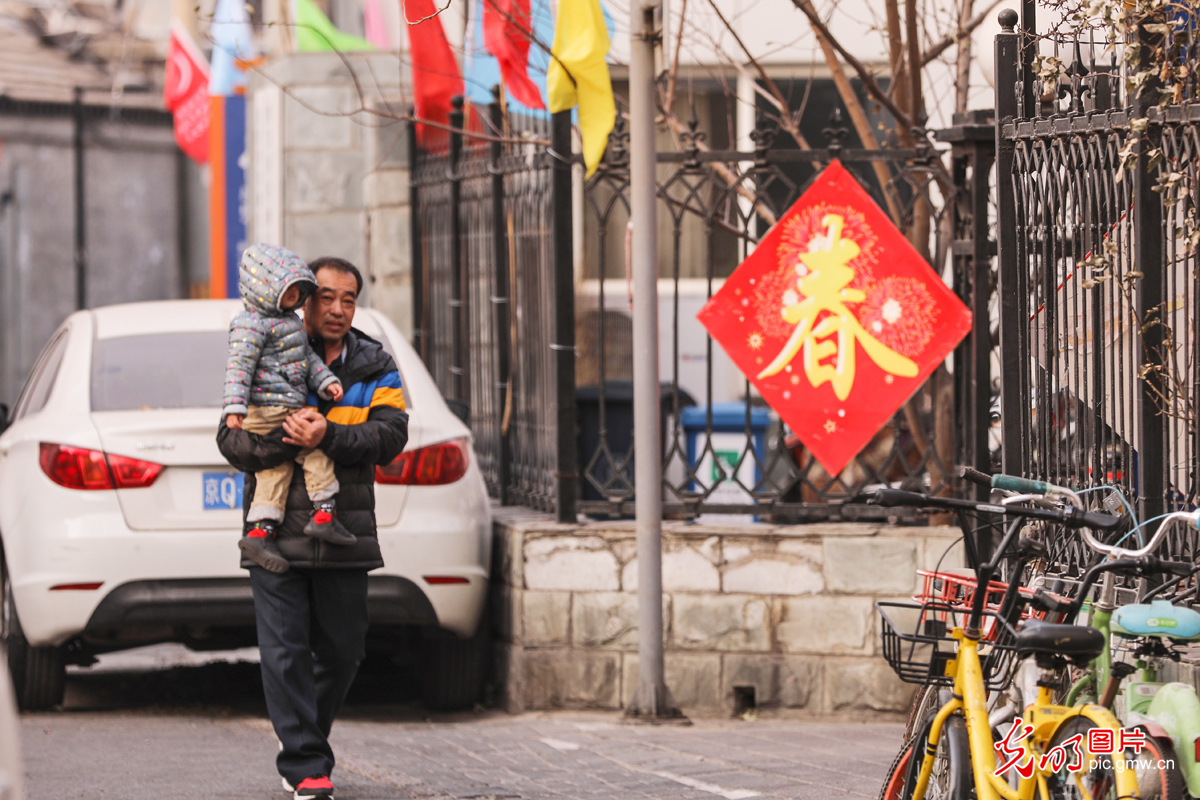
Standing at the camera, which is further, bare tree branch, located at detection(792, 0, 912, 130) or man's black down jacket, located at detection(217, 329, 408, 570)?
bare tree branch, located at detection(792, 0, 912, 130)

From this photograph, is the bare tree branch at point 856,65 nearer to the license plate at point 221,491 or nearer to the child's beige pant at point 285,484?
the child's beige pant at point 285,484

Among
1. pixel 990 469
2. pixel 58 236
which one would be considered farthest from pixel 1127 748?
pixel 58 236

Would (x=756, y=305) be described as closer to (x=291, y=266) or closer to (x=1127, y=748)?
(x=291, y=266)

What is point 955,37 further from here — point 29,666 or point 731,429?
point 29,666

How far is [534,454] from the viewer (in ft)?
24.5

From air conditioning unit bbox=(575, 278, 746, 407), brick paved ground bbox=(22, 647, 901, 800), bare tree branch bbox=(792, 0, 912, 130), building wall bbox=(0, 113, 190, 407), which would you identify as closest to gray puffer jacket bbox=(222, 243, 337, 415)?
brick paved ground bbox=(22, 647, 901, 800)

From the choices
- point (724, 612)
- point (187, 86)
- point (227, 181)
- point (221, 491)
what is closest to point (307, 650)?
point (221, 491)

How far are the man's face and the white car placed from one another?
4.03ft

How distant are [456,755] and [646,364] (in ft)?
5.53

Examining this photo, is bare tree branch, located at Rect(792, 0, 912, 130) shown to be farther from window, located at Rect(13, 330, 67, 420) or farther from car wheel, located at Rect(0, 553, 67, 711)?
car wheel, located at Rect(0, 553, 67, 711)

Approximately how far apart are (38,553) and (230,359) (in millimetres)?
1700

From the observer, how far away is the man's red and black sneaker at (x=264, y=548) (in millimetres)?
4848

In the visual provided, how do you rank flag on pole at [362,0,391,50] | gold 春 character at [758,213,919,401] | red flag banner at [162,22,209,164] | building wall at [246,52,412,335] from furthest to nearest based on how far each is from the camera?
red flag banner at [162,22,209,164] < flag on pole at [362,0,391,50] < building wall at [246,52,412,335] < gold 春 character at [758,213,919,401]

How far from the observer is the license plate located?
Result: 607 cm
